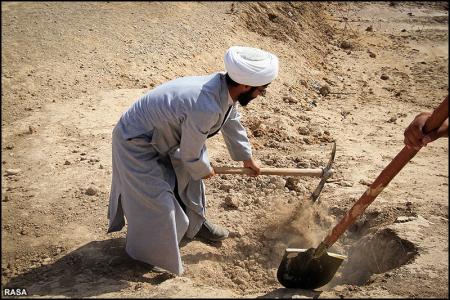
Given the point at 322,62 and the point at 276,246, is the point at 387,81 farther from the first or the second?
the point at 276,246

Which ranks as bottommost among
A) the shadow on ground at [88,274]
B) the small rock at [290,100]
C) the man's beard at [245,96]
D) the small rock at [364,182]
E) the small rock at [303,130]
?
the shadow on ground at [88,274]

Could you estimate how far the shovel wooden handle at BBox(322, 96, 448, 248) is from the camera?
251cm

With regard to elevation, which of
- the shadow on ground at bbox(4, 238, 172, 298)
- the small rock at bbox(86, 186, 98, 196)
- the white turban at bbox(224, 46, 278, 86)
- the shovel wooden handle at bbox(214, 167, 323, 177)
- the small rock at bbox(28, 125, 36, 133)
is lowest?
the shadow on ground at bbox(4, 238, 172, 298)

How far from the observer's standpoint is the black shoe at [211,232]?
385 cm

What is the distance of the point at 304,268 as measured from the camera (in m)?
3.49

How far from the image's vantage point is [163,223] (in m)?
3.20

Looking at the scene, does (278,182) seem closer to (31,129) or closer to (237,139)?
(237,139)

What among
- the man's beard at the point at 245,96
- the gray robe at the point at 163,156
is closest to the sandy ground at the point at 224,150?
the gray robe at the point at 163,156

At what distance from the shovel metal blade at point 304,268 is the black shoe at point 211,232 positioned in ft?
2.07

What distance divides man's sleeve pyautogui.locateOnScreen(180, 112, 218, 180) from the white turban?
31 cm

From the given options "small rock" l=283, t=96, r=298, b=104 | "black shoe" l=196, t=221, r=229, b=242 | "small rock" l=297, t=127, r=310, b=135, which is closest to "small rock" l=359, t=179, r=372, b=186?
"small rock" l=297, t=127, r=310, b=135

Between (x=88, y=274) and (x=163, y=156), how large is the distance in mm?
1010

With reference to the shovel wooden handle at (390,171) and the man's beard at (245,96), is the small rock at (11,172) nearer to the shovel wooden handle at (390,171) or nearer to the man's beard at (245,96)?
the man's beard at (245,96)

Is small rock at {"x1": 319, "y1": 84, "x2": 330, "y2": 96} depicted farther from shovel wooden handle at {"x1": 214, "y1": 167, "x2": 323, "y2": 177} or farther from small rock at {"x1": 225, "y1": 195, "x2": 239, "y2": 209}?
shovel wooden handle at {"x1": 214, "y1": 167, "x2": 323, "y2": 177}
